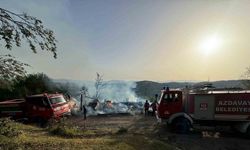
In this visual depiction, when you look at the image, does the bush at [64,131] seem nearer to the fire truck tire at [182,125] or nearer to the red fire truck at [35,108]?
the fire truck tire at [182,125]

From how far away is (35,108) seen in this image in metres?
29.7

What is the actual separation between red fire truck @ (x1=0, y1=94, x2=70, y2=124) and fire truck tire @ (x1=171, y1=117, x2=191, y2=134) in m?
9.12

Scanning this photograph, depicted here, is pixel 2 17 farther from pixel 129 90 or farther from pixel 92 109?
pixel 129 90

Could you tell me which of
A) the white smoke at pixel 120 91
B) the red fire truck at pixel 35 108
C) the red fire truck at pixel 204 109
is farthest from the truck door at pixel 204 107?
the white smoke at pixel 120 91

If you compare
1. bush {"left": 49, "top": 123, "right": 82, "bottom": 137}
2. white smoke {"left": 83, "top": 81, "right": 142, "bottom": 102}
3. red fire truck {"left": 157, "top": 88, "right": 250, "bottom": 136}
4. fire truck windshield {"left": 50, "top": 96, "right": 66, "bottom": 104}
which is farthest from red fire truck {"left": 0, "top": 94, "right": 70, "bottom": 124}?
white smoke {"left": 83, "top": 81, "right": 142, "bottom": 102}

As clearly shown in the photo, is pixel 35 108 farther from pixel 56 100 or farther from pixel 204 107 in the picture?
pixel 204 107

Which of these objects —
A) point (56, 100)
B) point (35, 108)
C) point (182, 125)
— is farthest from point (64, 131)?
point (56, 100)

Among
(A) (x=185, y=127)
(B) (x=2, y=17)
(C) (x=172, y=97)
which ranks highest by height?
(B) (x=2, y=17)


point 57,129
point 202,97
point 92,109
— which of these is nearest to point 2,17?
point 57,129

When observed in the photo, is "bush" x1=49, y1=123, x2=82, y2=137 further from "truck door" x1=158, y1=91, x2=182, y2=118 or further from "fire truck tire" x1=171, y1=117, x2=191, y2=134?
"fire truck tire" x1=171, y1=117, x2=191, y2=134

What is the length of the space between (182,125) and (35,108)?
11137 millimetres

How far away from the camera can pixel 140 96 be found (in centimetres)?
6719

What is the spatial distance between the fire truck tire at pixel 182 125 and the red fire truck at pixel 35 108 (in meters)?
9.12

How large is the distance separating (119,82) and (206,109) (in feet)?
175
